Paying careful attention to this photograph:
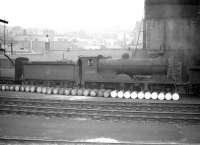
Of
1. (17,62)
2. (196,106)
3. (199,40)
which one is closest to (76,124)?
(196,106)

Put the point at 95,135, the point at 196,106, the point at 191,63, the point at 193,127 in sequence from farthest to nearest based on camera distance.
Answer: the point at 191,63
the point at 196,106
the point at 193,127
the point at 95,135

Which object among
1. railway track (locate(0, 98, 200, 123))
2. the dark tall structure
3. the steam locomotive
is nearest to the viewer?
railway track (locate(0, 98, 200, 123))

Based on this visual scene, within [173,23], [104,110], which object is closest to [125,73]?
[173,23]

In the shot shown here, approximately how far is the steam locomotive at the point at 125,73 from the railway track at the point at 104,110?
15.1 ft

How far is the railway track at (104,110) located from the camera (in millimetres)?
12812

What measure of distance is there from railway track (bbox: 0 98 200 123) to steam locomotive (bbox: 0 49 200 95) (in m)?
4.61

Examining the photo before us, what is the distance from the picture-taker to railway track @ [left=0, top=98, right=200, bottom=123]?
12812 millimetres

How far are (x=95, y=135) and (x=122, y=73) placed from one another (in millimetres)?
10981

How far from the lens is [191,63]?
20.7 m

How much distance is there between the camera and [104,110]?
45.3 feet

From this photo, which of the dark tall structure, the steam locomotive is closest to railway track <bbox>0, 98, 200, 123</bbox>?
Result: the steam locomotive

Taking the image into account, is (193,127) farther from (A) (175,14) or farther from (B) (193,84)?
(A) (175,14)

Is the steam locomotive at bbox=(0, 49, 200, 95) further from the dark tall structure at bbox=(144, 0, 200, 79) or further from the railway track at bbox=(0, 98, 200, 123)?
the railway track at bbox=(0, 98, 200, 123)

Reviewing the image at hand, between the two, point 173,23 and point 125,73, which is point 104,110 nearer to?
point 125,73
